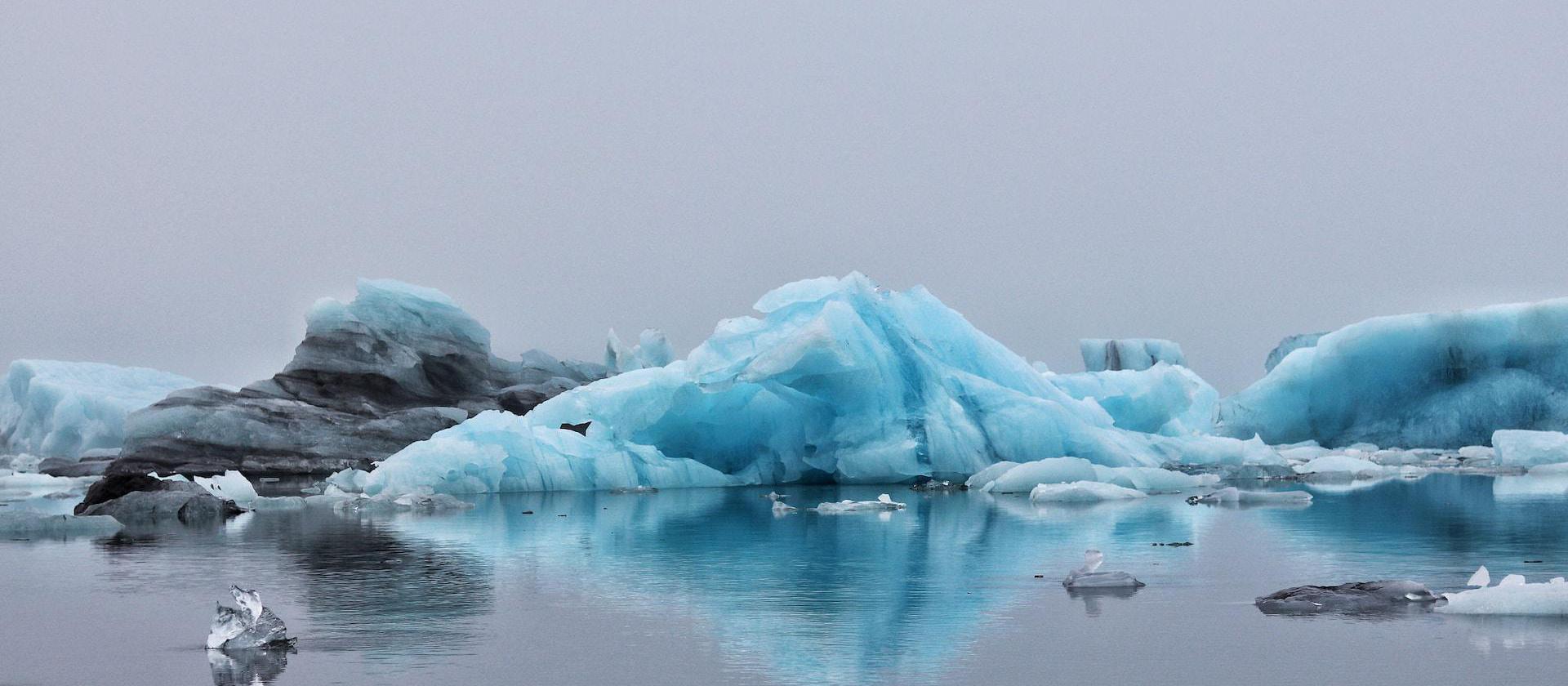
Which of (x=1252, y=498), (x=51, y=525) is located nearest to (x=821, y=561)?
(x=51, y=525)

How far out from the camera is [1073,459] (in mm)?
21078

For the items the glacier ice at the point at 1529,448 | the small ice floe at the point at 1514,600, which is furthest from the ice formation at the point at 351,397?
the small ice floe at the point at 1514,600

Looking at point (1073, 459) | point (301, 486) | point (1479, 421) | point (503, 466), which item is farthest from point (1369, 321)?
point (301, 486)

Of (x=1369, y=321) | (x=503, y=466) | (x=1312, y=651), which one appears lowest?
(x=1312, y=651)

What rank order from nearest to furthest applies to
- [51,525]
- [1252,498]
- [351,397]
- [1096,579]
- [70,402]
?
[1096,579]
[51,525]
[1252,498]
[351,397]
[70,402]

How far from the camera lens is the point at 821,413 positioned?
25.1 m

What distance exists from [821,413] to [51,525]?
42.0 feet

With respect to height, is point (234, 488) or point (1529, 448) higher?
point (234, 488)

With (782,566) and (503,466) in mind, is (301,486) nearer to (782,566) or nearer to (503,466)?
(503,466)

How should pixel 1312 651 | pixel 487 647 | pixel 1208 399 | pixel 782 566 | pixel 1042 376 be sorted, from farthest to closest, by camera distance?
pixel 1208 399 < pixel 1042 376 < pixel 782 566 < pixel 487 647 < pixel 1312 651

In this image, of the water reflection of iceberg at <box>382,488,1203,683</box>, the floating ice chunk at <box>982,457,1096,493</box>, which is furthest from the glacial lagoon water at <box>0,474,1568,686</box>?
the floating ice chunk at <box>982,457,1096,493</box>

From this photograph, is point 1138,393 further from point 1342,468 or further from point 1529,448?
point 1529,448

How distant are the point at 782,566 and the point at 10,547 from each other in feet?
24.9

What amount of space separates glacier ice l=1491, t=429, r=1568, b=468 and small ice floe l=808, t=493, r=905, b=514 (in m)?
14.9
